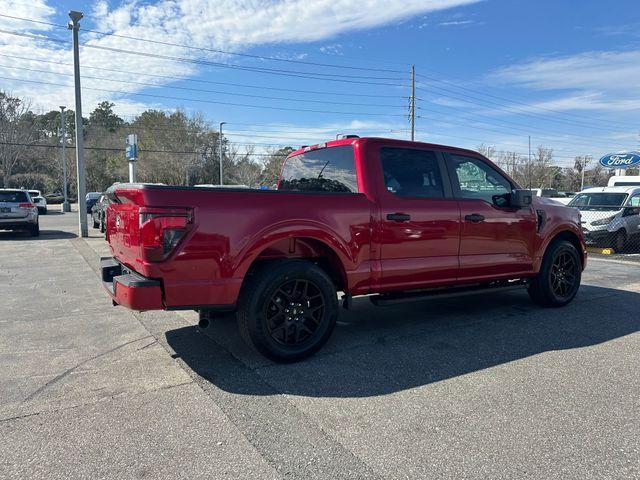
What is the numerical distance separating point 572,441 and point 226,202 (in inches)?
113

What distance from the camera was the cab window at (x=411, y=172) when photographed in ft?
15.9

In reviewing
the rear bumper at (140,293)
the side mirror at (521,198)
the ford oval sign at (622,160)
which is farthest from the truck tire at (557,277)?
the ford oval sign at (622,160)

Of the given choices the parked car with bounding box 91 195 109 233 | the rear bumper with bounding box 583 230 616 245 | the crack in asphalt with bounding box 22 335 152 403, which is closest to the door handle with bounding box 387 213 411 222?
the crack in asphalt with bounding box 22 335 152 403

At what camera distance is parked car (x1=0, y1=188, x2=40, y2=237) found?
15.2 m

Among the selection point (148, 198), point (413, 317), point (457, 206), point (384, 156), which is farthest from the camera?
point (413, 317)

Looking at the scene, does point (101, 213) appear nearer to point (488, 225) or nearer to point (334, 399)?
point (488, 225)

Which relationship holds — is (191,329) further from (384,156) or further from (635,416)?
(635,416)

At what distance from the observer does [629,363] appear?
433 centimetres

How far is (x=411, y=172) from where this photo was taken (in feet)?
16.5

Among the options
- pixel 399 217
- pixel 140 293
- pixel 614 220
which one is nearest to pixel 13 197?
pixel 140 293

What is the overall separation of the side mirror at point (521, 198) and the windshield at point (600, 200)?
33.7ft

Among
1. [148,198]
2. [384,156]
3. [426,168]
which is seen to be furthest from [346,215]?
[148,198]

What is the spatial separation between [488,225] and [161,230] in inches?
142

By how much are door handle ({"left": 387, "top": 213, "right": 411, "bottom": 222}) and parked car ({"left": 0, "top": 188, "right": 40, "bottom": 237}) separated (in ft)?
48.6
